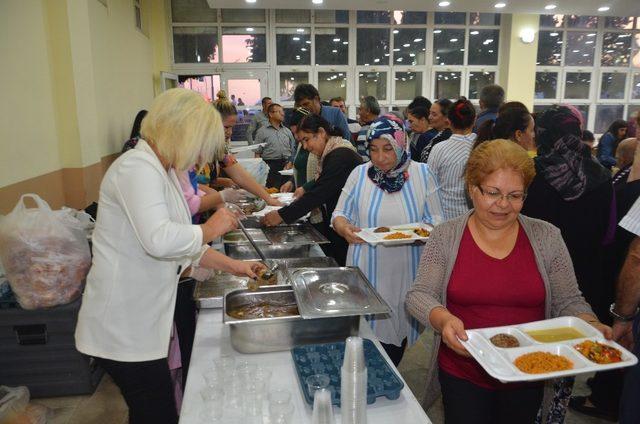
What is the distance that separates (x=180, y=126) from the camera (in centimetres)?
122

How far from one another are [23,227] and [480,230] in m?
2.04

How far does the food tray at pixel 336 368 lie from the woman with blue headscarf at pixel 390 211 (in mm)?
637

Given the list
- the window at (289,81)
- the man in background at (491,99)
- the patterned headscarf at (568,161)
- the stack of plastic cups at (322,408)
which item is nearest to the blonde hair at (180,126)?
A: the stack of plastic cups at (322,408)

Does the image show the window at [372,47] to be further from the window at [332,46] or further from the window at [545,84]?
the window at [545,84]

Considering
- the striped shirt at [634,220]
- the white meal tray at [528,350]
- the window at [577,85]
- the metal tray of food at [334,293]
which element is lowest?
the metal tray of food at [334,293]

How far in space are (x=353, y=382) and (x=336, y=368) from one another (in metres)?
0.35

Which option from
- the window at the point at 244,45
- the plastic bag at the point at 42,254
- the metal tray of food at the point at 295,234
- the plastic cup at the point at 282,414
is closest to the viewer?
the plastic cup at the point at 282,414

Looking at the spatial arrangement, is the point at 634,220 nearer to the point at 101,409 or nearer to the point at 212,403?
the point at 212,403

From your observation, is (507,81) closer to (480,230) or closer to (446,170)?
(446,170)

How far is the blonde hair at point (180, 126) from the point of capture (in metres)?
1.22

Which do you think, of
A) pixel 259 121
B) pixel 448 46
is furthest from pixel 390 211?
pixel 448 46

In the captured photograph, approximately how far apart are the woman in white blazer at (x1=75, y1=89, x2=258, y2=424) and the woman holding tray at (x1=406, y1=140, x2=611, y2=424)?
2.35ft

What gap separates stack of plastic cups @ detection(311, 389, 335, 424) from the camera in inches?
34.0

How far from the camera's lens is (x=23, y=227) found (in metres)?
2.18
